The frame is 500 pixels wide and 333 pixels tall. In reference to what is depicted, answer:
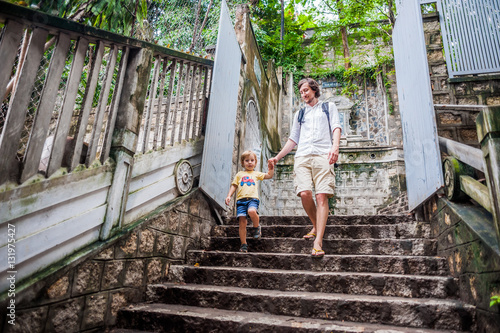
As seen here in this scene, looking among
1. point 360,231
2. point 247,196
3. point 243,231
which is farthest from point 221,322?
point 360,231

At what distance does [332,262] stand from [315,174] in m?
0.84

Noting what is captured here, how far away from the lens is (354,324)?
2.04 meters

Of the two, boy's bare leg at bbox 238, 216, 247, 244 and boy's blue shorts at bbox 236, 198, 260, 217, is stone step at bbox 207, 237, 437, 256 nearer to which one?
boy's bare leg at bbox 238, 216, 247, 244

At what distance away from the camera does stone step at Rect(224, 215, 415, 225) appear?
Result: 11.4 feet

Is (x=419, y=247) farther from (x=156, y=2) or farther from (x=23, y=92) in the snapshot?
(x=156, y=2)

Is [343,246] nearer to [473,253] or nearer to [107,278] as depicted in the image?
[473,253]

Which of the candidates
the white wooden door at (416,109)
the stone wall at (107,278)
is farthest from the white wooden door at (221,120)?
the white wooden door at (416,109)

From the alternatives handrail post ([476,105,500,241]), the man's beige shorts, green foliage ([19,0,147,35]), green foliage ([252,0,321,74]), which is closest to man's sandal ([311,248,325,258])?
the man's beige shorts

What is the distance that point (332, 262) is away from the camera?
2758 mm

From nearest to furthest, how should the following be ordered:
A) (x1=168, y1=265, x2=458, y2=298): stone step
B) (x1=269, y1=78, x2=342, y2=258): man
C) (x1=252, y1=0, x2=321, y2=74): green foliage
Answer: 1. (x1=168, y1=265, x2=458, y2=298): stone step
2. (x1=269, y1=78, x2=342, y2=258): man
3. (x1=252, y1=0, x2=321, y2=74): green foliage

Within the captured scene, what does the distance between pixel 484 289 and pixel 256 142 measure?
568cm

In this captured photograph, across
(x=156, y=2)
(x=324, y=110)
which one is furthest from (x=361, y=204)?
(x=156, y=2)

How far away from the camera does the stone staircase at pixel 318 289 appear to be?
2041mm

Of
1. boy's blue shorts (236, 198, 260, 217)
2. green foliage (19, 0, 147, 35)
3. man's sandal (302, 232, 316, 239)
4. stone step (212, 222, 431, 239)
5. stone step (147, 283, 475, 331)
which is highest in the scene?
green foliage (19, 0, 147, 35)
